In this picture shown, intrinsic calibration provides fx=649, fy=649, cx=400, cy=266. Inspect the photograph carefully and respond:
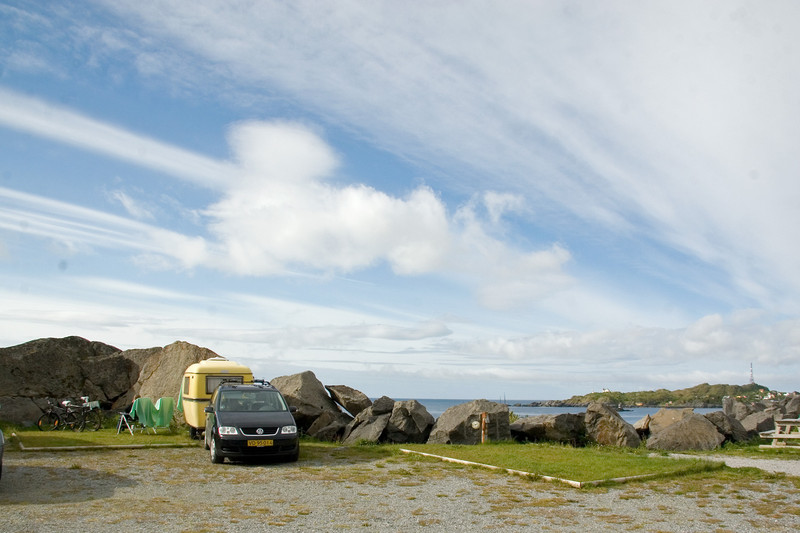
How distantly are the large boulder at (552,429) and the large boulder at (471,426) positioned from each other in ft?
1.90

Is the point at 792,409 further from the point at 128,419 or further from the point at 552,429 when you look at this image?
the point at 128,419

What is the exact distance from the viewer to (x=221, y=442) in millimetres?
14344

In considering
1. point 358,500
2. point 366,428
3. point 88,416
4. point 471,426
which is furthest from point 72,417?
point 358,500

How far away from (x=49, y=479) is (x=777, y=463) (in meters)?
15.9

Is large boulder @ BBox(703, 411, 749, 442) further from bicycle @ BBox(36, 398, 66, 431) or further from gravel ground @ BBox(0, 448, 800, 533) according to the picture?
bicycle @ BBox(36, 398, 66, 431)

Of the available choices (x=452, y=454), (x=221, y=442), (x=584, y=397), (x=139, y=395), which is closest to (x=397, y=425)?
(x=452, y=454)

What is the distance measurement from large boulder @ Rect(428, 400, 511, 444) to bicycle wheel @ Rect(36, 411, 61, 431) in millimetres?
13288

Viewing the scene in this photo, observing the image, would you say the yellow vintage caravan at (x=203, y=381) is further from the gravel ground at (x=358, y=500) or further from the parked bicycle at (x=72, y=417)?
the parked bicycle at (x=72, y=417)

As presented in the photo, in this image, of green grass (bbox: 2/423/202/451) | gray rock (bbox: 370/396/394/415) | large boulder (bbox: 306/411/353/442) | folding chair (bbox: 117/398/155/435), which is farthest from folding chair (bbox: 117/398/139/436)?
gray rock (bbox: 370/396/394/415)

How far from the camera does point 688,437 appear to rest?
18969mm

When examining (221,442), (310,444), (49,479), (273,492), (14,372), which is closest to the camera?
(273,492)

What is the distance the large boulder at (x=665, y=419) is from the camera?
21.2 meters

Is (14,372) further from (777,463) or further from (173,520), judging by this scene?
(777,463)

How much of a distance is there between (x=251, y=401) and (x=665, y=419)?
1375cm
